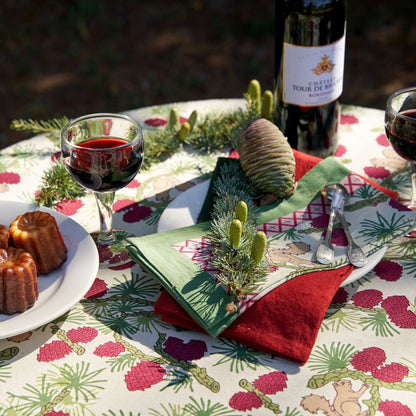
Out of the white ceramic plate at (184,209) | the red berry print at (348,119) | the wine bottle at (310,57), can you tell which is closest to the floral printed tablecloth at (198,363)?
the white ceramic plate at (184,209)

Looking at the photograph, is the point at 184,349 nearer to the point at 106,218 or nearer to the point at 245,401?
the point at 245,401

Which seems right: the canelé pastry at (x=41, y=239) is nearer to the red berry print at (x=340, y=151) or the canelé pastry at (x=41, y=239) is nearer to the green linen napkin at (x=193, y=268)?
the green linen napkin at (x=193, y=268)

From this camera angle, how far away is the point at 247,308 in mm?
909

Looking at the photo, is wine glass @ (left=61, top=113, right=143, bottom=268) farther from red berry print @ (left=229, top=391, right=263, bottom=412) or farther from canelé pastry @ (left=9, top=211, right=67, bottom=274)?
red berry print @ (left=229, top=391, right=263, bottom=412)

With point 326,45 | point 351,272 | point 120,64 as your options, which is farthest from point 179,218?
point 120,64

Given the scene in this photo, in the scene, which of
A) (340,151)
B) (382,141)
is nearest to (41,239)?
(340,151)

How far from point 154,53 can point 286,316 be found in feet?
9.75

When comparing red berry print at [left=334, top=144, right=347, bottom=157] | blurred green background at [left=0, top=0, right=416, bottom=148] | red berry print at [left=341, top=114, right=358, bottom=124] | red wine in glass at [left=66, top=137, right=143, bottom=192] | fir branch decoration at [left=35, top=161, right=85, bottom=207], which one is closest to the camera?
red wine in glass at [left=66, top=137, right=143, bottom=192]

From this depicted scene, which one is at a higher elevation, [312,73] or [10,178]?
[312,73]

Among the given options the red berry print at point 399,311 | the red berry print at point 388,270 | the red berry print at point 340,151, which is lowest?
the red berry print at point 388,270

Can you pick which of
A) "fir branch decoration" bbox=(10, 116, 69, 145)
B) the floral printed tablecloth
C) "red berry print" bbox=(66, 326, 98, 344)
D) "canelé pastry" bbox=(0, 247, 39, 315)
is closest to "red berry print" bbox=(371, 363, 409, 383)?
the floral printed tablecloth

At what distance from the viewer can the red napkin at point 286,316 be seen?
0.87 meters

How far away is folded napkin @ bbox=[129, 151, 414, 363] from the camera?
34.3 inches

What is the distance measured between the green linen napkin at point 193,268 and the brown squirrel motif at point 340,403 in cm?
16
